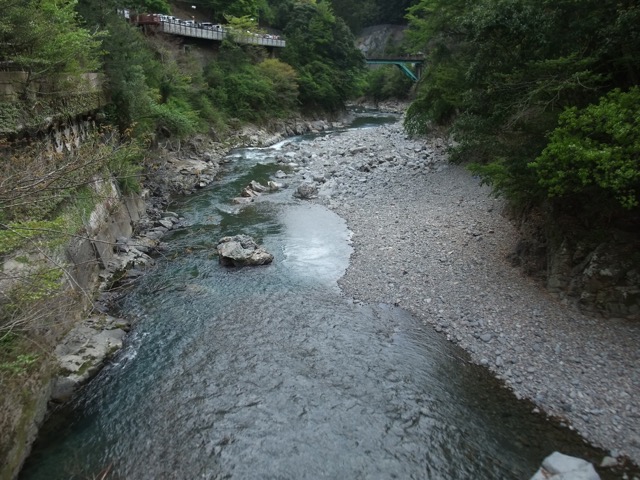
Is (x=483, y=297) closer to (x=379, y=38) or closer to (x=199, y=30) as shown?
(x=199, y=30)

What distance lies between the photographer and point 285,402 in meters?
6.98

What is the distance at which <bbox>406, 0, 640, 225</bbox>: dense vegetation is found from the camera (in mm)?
6340

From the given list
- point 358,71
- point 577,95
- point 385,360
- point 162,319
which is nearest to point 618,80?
point 577,95

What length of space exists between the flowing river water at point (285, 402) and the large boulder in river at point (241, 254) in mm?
1205

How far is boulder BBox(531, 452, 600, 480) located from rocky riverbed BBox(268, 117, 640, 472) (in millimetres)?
852

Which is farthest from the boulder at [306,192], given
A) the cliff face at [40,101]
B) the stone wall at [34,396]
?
the stone wall at [34,396]

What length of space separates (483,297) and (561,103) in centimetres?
449

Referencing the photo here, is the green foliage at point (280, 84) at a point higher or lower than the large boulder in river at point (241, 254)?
higher

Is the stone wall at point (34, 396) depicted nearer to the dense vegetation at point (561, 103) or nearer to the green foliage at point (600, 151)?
the green foliage at point (600, 151)

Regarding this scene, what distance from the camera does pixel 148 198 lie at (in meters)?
17.2

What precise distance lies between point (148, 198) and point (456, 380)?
14604mm

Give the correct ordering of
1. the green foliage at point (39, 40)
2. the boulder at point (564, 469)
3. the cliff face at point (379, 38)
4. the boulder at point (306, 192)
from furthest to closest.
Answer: the cliff face at point (379, 38), the boulder at point (306, 192), the green foliage at point (39, 40), the boulder at point (564, 469)

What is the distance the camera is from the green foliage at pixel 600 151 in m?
6.01

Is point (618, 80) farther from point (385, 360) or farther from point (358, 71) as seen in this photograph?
point (358, 71)
